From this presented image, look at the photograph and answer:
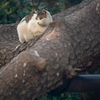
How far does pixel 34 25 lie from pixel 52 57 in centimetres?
73

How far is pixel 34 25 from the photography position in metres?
1.58

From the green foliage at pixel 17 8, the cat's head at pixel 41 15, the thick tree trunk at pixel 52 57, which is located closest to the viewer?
the thick tree trunk at pixel 52 57

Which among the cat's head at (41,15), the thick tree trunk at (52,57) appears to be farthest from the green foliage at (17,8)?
the thick tree trunk at (52,57)

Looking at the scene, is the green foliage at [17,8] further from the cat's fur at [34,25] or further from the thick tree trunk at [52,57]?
the thick tree trunk at [52,57]

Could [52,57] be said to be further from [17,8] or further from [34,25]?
[17,8]

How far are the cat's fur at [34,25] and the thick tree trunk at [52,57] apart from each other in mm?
206

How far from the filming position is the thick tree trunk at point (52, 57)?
824 millimetres

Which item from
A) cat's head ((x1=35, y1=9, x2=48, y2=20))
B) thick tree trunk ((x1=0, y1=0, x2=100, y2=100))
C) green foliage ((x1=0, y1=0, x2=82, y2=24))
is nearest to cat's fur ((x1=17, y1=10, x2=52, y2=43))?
cat's head ((x1=35, y1=9, x2=48, y2=20))

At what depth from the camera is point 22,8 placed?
259 cm

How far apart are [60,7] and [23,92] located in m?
1.97

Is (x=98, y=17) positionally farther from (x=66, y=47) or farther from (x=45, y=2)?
(x=45, y=2)

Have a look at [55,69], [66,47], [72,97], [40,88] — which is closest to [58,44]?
[66,47]

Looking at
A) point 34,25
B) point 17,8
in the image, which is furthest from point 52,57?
point 17,8

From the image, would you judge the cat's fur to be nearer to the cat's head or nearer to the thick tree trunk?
the cat's head
